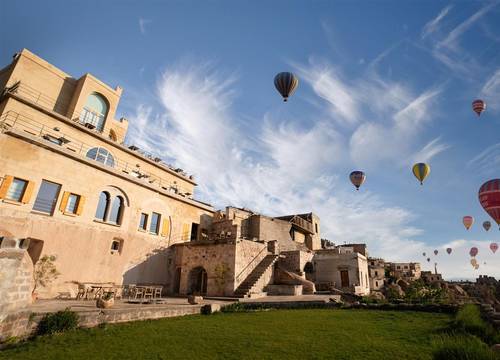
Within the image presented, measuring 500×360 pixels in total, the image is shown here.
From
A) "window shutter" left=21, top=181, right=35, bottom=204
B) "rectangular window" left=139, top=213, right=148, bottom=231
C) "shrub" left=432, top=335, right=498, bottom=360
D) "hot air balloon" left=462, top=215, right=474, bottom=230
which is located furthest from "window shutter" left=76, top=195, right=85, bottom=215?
"hot air balloon" left=462, top=215, right=474, bottom=230

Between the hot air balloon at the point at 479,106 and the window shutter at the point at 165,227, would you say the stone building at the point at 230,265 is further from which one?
the hot air balloon at the point at 479,106

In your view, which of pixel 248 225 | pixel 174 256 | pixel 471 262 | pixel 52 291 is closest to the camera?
pixel 52 291

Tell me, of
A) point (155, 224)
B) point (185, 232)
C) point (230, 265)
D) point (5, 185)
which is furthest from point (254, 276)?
point (5, 185)

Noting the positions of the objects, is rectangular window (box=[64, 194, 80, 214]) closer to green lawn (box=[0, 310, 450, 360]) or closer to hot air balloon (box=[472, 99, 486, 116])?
green lawn (box=[0, 310, 450, 360])

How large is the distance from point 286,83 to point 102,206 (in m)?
15.6

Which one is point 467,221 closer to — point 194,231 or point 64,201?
point 194,231

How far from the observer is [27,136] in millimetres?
14938

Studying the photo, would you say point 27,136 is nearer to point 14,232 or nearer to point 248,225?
point 14,232

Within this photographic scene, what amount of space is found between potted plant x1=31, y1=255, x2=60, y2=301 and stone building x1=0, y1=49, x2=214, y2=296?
311mm

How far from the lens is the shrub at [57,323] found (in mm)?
7816

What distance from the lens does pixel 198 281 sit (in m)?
21.3

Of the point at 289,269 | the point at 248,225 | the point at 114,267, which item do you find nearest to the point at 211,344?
the point at 114,267

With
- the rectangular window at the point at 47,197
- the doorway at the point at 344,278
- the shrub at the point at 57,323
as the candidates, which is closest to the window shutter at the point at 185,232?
the rectangular window at the point at 47,197

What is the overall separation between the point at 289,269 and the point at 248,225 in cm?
1028
